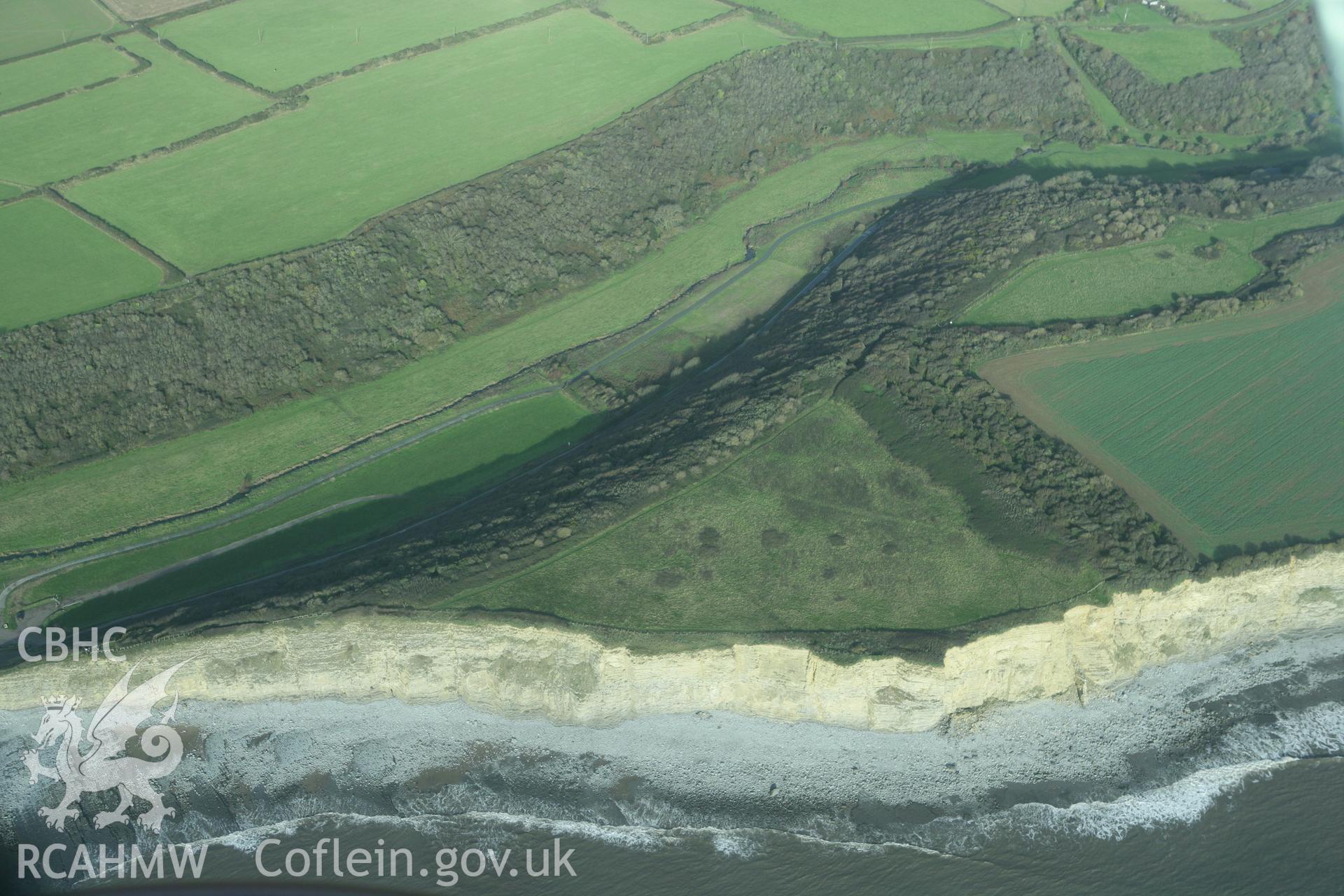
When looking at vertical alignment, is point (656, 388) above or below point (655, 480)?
→ above

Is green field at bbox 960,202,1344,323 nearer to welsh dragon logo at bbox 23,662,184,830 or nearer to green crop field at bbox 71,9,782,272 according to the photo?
green crop field at bbox 71,9,782,272

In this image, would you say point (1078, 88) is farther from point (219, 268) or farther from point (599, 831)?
point (599, 831)

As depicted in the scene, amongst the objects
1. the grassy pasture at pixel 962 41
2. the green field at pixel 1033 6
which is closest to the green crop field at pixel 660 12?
the grassy pasture at pixel 962 41

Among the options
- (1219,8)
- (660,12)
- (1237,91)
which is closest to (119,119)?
(660,12)

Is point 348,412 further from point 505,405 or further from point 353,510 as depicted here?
point 505,405

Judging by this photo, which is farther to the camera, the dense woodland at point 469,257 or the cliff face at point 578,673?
the dense woodland at point 469,257

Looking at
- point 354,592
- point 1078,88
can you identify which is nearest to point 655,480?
point 354,592

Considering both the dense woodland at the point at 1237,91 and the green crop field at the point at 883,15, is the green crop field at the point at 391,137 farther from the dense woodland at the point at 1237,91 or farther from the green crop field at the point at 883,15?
the dense woodland at the point at 1237,91
